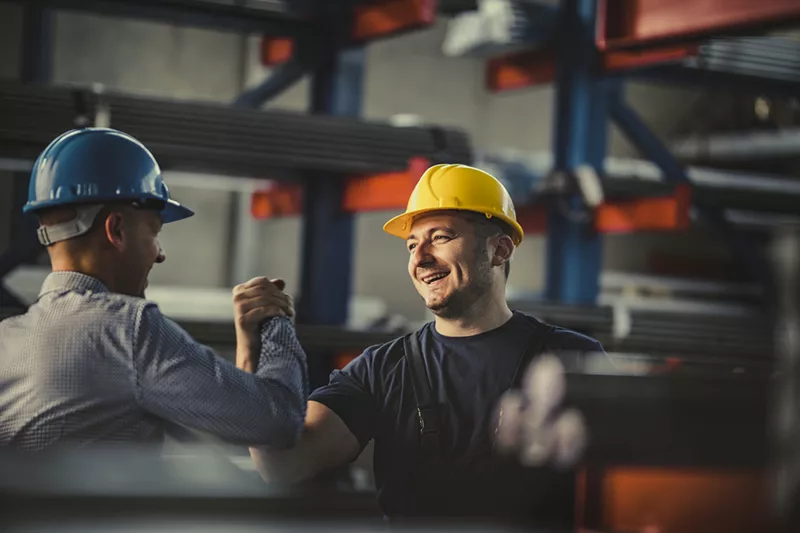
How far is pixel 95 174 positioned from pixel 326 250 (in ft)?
12.7

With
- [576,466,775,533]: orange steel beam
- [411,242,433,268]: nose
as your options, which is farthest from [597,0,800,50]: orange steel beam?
[576,466,775,533]: orange steel beam

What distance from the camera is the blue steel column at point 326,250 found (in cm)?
627

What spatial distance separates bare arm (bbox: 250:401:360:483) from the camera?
8.18 ft

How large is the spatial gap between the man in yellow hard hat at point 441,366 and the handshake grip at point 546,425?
1.55 metres

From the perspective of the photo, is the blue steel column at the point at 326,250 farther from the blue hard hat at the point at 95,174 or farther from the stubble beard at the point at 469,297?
the blue hard hat at the point at 95,174

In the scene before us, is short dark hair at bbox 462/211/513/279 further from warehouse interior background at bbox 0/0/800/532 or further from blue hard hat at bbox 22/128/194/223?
blue hard hat at bbox 22/128/194/223

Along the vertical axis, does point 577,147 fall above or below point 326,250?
above

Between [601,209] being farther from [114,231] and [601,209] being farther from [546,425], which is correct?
[546,425]

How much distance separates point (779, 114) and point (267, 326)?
10.6 m

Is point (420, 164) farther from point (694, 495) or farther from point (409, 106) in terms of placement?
point (409, 106)

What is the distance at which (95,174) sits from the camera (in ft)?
8.11

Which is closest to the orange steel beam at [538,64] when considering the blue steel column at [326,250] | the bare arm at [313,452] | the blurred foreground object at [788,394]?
the blue steel column at [326,250]

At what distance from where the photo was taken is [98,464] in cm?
96

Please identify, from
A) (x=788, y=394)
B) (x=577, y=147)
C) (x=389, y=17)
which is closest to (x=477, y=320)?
(x=788, y=394)
